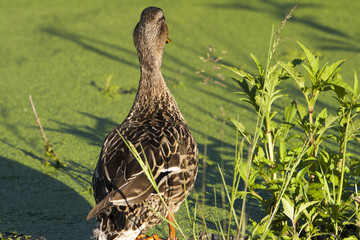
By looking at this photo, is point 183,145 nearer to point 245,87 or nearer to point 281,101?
point 245,87

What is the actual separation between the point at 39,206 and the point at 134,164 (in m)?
0.94

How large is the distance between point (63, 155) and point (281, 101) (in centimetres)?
157

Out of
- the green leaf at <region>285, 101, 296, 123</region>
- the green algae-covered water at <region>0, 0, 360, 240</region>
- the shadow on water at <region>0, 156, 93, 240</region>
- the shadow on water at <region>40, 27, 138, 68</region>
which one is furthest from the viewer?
the shadow on water at <region>40, 27, 138, 68</region>

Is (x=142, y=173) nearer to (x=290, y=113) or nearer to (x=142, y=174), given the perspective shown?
(x=142, y=174)

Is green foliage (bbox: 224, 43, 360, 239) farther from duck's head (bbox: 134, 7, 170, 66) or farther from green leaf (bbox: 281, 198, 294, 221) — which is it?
duck's head (bbox: 134, 7, 170, 66)

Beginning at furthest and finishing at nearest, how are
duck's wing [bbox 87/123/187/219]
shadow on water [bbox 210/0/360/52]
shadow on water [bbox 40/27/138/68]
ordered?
1. shadow on water [bbox 40/27/138/68]
2. shadow on water [bbox 210/0/360/52]
3. duck's wing [bbox 87/123/187/219]

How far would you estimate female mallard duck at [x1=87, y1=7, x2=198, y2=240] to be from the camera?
188 centimetres

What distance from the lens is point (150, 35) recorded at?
2516 millimetres

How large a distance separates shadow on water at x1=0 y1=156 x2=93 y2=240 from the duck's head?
844 millimetres

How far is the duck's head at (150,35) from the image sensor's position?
2508 mm

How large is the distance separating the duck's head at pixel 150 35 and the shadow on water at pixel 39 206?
84 centimetres

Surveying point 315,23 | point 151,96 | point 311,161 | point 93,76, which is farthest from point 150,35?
point 315,23

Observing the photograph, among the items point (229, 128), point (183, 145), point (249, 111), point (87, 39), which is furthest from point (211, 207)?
point (87, 39)

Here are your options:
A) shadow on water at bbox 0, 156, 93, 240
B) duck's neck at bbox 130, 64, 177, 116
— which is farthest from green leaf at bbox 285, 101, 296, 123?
shadow on water at bbox 0, 156, 93, 240
